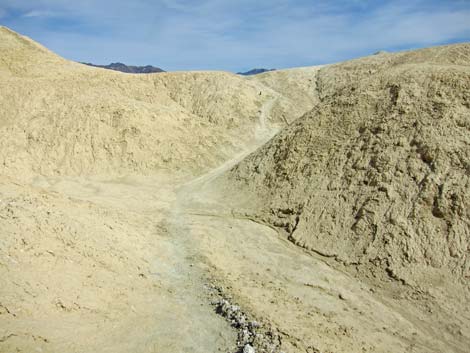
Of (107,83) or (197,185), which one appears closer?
(197,185)

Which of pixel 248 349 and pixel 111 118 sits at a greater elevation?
pixel 111 118

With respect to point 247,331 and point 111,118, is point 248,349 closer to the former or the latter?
point 247,331

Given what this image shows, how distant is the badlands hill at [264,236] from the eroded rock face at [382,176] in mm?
46

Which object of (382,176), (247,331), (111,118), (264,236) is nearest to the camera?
(247,331)

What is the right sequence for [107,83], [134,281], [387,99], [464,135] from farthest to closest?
[107,83]
[387,99]
[464,135]
[134,281]

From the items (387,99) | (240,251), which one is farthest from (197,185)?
(387,99)

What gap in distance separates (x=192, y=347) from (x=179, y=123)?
19.1 metres

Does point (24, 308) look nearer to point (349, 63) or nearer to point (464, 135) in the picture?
point (464, 135)

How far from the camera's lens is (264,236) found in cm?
1340

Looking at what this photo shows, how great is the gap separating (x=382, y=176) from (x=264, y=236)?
13.3 feet

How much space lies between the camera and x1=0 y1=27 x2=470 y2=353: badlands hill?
827cm

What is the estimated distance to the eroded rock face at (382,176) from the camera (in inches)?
421

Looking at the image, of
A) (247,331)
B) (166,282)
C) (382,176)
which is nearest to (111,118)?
(166,282)

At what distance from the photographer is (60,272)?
8.92 metres
